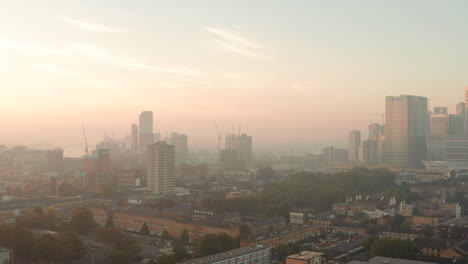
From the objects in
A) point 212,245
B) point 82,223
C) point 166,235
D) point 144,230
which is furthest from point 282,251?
point 82,223

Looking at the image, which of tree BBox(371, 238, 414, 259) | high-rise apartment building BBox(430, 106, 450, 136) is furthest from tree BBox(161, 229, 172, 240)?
high-rise apartment building BBox(430, 106, 450, 136)

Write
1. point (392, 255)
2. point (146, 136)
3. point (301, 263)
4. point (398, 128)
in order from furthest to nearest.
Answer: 1. point (146, 136)
2. point (398, 128)
3. point (392, 255)
4. point (301, 263)

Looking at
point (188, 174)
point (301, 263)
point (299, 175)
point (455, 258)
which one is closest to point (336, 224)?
point (455, 258)

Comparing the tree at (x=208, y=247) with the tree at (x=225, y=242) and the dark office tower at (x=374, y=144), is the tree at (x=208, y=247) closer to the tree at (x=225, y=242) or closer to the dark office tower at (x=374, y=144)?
the tree at (x=225, y=242)

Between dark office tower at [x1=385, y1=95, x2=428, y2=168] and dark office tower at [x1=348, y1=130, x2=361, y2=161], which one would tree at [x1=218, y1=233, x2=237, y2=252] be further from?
dark office tower at [x1=348, y1=130, x2=361, y2=161]

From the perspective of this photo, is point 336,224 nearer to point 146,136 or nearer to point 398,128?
point 398,128

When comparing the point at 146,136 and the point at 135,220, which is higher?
the point at 146,136

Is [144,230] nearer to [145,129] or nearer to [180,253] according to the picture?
[180,253]
